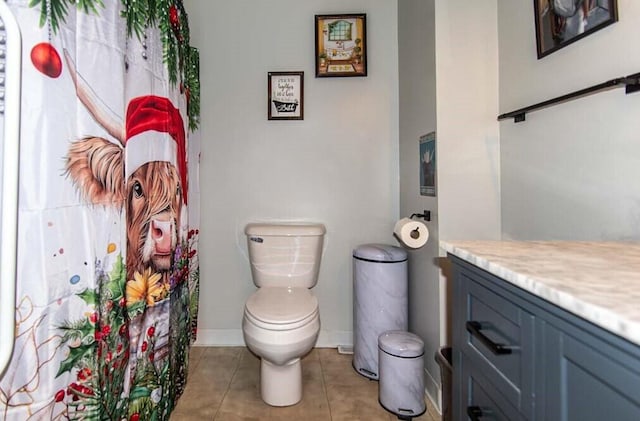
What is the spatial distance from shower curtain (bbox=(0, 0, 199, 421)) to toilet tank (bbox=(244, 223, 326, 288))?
1.67 ft

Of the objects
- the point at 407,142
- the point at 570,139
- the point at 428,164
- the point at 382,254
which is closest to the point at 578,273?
the point at 570,139

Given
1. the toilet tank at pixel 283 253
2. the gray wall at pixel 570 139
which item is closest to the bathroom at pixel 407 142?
the gray wall at pixel 570 139

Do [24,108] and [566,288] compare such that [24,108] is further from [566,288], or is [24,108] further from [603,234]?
[603,234]

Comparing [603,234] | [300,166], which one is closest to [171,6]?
[300,166]

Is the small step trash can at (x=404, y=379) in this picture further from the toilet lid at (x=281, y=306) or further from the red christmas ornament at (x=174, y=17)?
the red christmas ornament at (x=174, y=17)

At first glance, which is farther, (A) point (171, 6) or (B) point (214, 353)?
(B) point (214, 353)

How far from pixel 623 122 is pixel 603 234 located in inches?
13.1

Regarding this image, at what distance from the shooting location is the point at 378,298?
5.83 ft

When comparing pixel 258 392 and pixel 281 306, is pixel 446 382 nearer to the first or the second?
pixel 281 306

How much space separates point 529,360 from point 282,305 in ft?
3.88

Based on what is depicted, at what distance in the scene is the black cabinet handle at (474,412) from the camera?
738mm

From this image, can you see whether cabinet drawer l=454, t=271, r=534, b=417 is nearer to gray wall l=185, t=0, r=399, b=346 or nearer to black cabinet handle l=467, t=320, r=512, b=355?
black cabinet handle l=467, t=320, r=512, b=355

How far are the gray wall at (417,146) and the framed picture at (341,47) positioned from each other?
267mm

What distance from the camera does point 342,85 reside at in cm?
212
